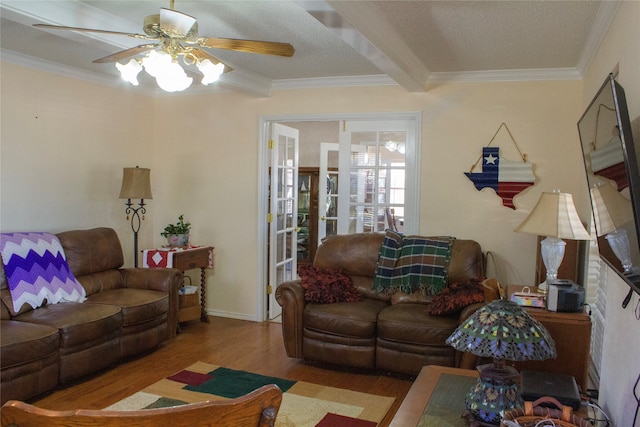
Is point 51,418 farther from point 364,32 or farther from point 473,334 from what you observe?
point 364,32

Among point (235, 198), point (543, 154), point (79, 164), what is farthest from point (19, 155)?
point (543, 154)

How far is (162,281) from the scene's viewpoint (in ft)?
14.1

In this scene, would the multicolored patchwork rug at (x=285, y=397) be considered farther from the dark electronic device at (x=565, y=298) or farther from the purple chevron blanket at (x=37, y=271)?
the dark electronic device at (x=565, y=298)

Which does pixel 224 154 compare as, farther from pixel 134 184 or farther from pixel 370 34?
pixel 370 34

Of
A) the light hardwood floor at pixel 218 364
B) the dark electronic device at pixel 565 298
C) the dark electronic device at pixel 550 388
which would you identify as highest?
the dark electronic device at pixel 565 298

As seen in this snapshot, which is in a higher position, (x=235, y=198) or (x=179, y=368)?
(x=235, y=198)

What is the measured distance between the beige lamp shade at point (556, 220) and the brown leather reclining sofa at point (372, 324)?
3.16 ft

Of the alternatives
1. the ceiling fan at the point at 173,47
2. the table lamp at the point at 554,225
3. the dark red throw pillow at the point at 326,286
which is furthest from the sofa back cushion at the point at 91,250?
the table lamp at the point at 554,225

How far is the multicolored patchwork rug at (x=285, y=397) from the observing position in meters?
3.05

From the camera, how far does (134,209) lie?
17.0ft

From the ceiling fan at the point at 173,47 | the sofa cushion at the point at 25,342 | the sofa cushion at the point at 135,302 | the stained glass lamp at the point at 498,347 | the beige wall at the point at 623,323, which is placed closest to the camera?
the stained glass lamp at the point at 498,347

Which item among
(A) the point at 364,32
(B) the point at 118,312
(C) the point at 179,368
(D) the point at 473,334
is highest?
(A) the point at 364,32

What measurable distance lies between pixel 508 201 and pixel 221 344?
267 cm

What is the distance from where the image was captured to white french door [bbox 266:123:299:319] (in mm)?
5156
